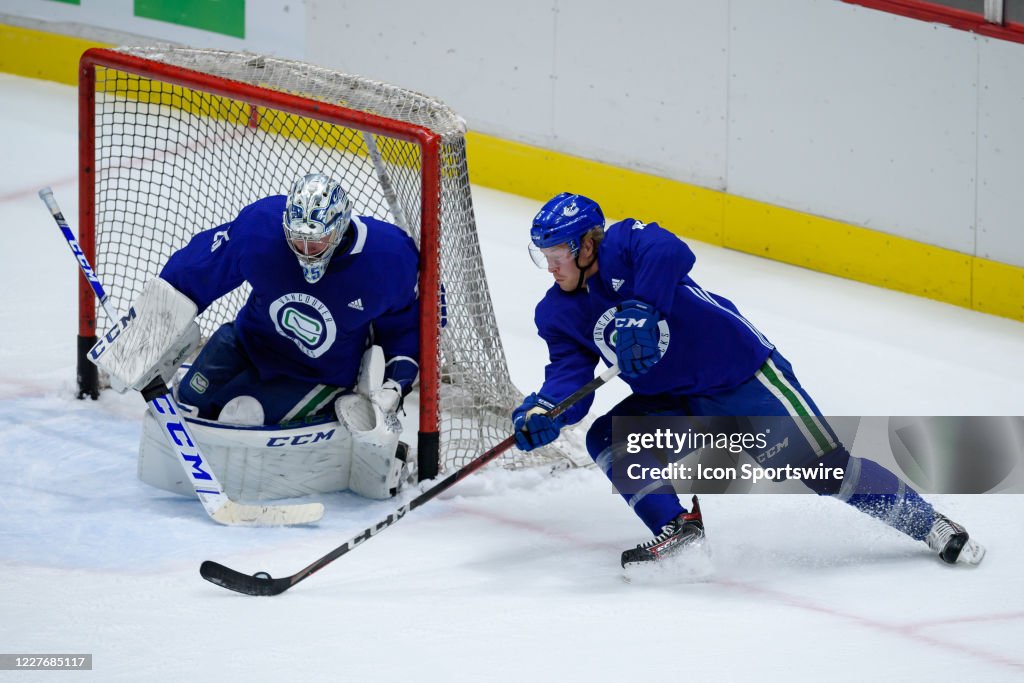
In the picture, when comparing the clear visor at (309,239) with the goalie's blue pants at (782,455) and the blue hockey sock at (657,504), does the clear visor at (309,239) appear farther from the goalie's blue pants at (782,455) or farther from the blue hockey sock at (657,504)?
the blue hockey sock at (657,504)

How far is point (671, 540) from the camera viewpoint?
10.8ft

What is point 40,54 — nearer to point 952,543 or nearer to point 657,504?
point 657,504

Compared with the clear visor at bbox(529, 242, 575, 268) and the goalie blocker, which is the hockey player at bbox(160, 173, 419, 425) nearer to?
the goalie blocker

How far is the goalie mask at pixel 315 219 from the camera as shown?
3.48 m

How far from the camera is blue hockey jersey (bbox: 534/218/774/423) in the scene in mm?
3234

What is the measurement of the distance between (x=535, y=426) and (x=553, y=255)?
37 cm

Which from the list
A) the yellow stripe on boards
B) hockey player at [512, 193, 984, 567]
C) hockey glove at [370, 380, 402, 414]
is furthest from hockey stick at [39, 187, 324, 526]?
the yellow stripe on boards

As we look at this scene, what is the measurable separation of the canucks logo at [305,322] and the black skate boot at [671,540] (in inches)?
36.3

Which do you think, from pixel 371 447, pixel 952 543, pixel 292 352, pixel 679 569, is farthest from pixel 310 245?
pixel 952 543

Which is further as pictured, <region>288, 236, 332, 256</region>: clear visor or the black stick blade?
<region>288, 236, 332, 256</region>: clear visor

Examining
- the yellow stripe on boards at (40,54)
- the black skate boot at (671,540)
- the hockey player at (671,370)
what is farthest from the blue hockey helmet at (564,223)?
the yellow stripe on boards at (40,54)

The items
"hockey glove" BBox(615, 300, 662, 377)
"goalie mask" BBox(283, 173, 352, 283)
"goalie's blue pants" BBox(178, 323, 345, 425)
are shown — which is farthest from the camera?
"goalie's blue pants" BBox(178, 323, 345, 425)

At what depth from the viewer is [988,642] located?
9.86 feet

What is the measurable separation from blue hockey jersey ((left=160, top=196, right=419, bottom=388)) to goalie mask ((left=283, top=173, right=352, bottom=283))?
0.31 ft
